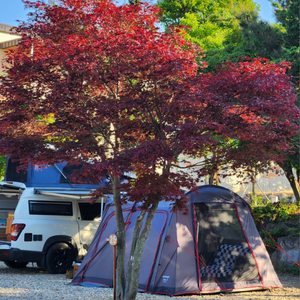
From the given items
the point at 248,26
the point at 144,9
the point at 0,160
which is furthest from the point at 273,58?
the point at 0,160

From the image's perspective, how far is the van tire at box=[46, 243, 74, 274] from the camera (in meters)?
10.3

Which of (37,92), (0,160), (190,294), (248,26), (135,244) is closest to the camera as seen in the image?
(37,92)

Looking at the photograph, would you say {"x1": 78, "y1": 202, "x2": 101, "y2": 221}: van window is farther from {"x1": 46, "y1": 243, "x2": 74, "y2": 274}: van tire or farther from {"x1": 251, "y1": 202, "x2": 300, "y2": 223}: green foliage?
{"x1": 251, "y1": 202, "x2": 300, "y2": 223}: green foliage

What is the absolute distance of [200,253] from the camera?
821 centimetres

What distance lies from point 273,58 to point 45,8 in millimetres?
8370

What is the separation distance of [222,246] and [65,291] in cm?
327

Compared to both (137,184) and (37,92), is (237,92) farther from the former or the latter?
(37,92)

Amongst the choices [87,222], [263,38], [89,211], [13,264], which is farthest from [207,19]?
[13,264]

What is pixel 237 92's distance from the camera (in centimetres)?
597

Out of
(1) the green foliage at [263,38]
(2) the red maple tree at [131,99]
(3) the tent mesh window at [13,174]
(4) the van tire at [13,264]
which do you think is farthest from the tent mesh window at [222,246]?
(1) the green foliage at [263,38]

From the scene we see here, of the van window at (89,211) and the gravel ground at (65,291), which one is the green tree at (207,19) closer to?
the van window at (89,211)

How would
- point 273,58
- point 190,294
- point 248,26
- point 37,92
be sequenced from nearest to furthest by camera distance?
point 37,92
point 190,294
point 273,58
point 248,26

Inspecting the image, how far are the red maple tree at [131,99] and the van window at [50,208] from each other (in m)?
4.14

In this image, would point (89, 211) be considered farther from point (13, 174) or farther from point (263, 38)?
point (263, 38)
